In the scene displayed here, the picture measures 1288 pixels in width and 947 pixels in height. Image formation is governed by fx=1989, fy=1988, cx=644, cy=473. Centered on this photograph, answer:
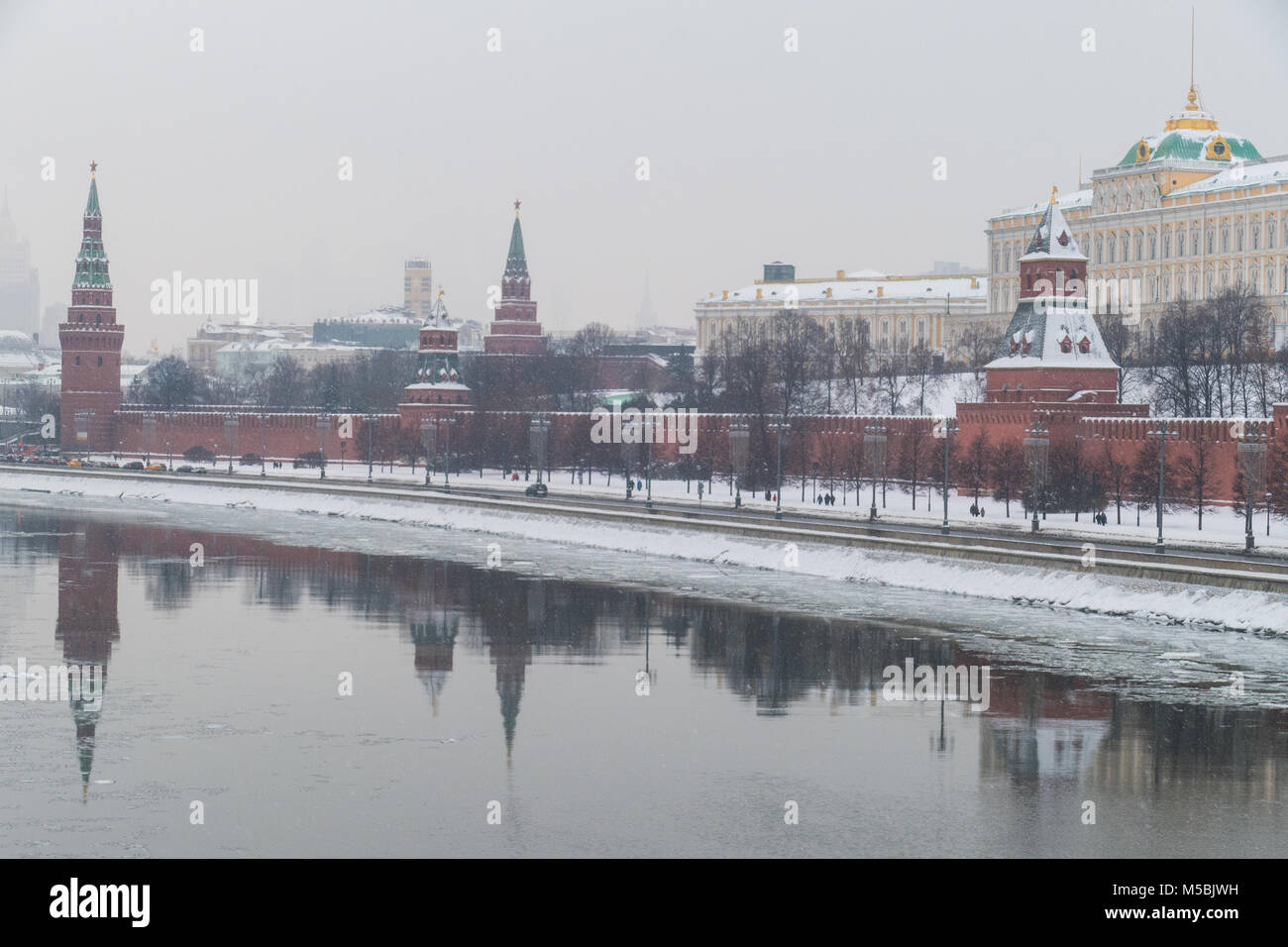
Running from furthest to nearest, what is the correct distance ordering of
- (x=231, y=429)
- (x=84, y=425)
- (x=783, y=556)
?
(x=84, y=425) < (x=231, y=429) < (x=783, y=556)

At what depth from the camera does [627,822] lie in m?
15.9

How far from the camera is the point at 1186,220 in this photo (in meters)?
81.8

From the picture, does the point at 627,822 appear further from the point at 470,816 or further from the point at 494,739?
the point at 494,739

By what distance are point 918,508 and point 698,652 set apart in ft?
78.5

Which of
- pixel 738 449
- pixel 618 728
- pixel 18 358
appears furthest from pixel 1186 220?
pixel 18 358

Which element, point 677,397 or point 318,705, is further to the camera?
point 677,397

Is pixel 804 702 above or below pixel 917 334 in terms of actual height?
below

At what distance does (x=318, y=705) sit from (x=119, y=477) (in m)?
43.5

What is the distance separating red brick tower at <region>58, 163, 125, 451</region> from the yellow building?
38327 mm

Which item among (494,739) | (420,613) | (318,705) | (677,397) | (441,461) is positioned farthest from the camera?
(677,397)

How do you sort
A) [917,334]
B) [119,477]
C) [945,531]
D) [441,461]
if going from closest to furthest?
[945,531]
[119,477]
[441,461]
[917,334]

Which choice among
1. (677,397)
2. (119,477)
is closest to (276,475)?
(119,477)

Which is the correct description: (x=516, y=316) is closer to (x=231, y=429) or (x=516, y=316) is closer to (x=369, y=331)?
(x=231, y=429)

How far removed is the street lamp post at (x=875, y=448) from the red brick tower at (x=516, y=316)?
39689 millimetres
